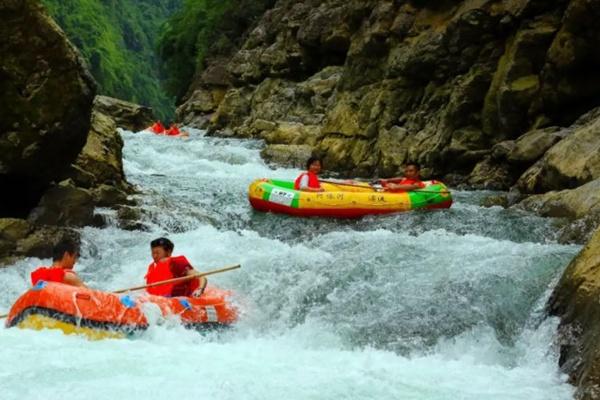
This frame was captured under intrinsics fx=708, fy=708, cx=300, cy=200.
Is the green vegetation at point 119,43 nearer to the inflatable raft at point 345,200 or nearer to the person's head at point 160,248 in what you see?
the inflatable raft at point 345,200

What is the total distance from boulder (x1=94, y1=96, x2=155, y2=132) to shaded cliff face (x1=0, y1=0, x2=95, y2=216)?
2140cm

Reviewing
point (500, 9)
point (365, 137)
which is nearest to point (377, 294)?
point (500, 9)

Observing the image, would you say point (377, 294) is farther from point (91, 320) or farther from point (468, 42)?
point (468, 42)

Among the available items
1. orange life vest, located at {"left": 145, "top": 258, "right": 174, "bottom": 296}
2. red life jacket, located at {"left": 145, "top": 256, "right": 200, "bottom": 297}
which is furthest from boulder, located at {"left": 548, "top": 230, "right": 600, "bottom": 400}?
orange life vest, located at {"left": 145, "top": 258, "right": 174, "bottom": 296}

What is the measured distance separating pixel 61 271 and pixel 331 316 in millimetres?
2386

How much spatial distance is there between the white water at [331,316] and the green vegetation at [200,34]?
78.2ft

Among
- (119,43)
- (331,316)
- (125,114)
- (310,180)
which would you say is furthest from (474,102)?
(119,43)

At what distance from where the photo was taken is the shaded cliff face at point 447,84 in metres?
12.8

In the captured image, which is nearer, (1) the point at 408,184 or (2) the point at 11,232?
(2) the point at 11,232

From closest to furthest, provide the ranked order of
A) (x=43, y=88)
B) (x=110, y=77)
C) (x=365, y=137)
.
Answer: (x=43, y=88) < (x=365, y=137) < (x=110, y=77)

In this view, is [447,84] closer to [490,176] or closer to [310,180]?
[490,176]

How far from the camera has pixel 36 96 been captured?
7996 mm

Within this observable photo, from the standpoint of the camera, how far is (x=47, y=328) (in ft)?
17.1

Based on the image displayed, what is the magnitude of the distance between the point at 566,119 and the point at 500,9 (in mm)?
2601
